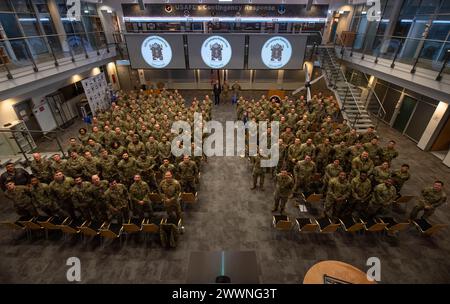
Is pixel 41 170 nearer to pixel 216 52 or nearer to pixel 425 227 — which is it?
pixel 216 52

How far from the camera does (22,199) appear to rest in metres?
6.84

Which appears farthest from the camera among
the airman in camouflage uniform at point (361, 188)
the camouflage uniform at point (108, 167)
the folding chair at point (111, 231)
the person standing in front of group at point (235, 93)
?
the person standing in front of group at point (235, 93)

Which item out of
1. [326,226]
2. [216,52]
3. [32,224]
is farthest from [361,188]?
[216,52]

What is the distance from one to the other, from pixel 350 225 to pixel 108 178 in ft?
27.7

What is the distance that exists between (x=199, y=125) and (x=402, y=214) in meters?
9.04

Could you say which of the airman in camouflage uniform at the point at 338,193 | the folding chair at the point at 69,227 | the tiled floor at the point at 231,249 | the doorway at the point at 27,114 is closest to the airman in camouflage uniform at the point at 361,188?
the airman in camouflage uniform at the point at 338,193

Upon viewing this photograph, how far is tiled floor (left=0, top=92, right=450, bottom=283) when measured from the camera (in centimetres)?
611

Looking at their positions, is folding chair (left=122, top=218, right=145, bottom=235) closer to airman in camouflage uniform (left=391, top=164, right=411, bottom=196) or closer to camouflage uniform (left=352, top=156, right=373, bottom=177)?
camouflage uniform (left=352, top=156, right=373, bottom=177)

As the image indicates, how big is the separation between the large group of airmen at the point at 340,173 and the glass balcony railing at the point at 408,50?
Answer: 3.95 metres

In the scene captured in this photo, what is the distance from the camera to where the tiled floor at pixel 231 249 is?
6.11 m

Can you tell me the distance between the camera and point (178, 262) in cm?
638

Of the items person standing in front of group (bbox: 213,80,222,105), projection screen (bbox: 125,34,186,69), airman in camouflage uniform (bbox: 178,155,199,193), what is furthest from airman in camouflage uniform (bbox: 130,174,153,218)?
person standing in front of group (bbox: 213,80,222,105)

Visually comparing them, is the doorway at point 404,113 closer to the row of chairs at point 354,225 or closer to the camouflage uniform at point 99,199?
the row of chairs at point 354,225
